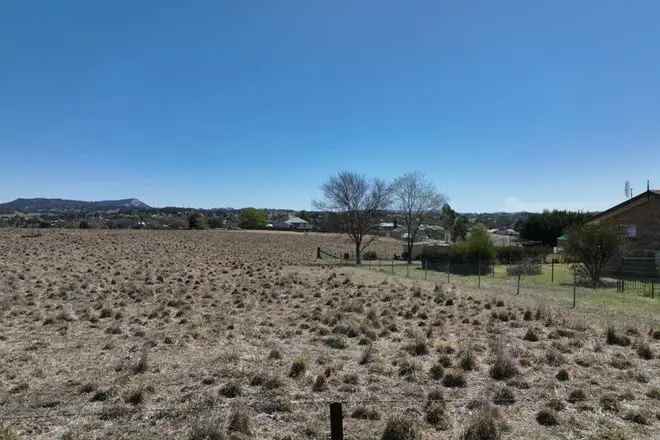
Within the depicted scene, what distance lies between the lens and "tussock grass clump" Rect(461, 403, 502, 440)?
6207 mm

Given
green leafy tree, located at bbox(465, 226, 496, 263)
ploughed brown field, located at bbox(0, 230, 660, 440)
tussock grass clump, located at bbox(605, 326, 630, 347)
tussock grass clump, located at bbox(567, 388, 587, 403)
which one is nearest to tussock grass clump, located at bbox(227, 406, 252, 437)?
ploughed brown field, located at bbox(0, 230, 660, 440)

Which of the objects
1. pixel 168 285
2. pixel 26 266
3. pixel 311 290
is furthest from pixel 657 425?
pixel 26 266

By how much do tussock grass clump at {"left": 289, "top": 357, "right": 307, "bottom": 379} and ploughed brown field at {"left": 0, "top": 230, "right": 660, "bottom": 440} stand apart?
3 centimetres

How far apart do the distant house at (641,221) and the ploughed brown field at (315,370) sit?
2089cm

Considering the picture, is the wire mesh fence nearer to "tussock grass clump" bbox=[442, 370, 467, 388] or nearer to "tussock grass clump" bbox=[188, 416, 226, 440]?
"tussock grass clump" bbox=[442, 370, 467, 388]

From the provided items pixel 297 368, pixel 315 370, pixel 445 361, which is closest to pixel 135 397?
pixel 297 368

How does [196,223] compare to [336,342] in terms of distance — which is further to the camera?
[196,223]

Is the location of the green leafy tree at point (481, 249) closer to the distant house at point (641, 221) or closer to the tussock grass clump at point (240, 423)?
the distant house at point (641, 221)

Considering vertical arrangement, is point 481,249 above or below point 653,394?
above

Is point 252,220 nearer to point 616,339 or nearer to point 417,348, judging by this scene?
point 417,348

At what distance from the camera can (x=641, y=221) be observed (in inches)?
1339

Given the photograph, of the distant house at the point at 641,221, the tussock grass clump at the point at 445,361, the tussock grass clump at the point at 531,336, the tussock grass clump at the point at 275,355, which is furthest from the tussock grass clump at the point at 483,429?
the distant house at the point at 641,221

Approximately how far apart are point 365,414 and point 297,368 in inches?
98.6

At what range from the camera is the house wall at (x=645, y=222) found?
33.1 meters
